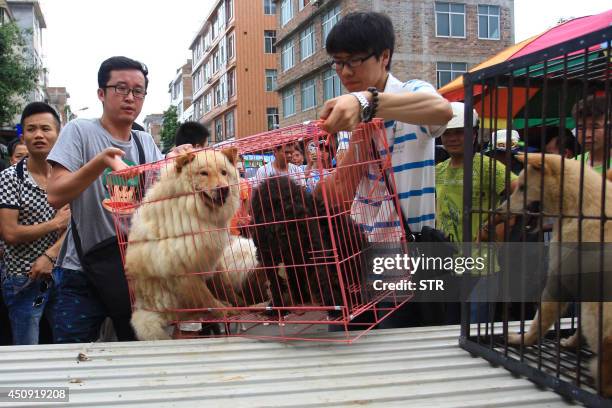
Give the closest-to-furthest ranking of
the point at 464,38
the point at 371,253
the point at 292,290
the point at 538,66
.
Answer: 1. the point at 538,66
2. the point at 292,290
3. the point at 371,253
4. the point at 464,38

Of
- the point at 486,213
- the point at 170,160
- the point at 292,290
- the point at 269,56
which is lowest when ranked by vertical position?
the point at 292,290

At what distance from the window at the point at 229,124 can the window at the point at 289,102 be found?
10.6m

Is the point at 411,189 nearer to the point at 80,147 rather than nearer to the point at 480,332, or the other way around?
the point at 480,332

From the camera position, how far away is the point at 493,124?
5.45 ft

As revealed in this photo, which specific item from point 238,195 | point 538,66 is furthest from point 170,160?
point 538,66

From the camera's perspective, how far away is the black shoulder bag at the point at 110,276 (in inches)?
95.0

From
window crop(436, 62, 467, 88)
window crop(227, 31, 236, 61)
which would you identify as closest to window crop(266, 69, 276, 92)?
window crop(227, 31, 236, 61)

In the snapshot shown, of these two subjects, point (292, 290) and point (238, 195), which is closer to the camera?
point (292, 290)

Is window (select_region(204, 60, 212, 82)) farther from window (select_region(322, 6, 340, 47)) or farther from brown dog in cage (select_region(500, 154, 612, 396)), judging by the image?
brown dog in cage (select_region(500, 154, 612, 396))

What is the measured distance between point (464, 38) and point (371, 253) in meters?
24.5

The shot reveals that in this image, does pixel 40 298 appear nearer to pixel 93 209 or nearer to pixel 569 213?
pixel 93 209

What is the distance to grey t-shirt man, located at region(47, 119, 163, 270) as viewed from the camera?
249cm

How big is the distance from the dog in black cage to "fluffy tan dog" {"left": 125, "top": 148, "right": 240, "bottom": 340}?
16cm

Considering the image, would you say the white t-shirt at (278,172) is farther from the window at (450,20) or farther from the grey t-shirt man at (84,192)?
the window at (450,20)
